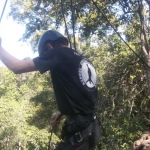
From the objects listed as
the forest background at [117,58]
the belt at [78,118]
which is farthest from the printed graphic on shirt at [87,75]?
the forest background at [117,58]

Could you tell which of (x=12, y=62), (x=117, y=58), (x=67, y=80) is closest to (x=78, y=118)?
(x=67, y=80)

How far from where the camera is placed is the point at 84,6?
24.2 feet

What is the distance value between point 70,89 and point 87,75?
0.51 feet

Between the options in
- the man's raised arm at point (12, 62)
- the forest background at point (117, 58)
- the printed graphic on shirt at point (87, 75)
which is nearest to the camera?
the man's raised arm at point (12, 62)

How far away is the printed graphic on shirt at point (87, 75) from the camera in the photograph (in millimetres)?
1524

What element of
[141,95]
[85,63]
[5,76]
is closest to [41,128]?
[5,76]

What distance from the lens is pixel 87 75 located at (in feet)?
5.15

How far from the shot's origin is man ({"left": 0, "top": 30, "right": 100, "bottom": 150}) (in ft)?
4.62

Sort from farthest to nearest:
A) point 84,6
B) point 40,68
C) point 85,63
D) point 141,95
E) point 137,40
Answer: point 137,40 < point 141,95 < point 84,6 < point 85,63 < point 40,68

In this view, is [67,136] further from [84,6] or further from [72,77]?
[84,6]

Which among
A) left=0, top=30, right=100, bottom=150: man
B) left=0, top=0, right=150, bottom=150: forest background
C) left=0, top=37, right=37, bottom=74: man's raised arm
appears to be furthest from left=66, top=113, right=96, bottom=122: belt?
left=0, top=0, right=150, bottom=150: forest background

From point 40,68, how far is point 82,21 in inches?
267

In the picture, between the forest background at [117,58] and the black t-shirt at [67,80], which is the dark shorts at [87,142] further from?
the forest background at [117,58]

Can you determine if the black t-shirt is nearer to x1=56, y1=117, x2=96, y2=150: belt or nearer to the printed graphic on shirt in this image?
the printed graphic on shirt
